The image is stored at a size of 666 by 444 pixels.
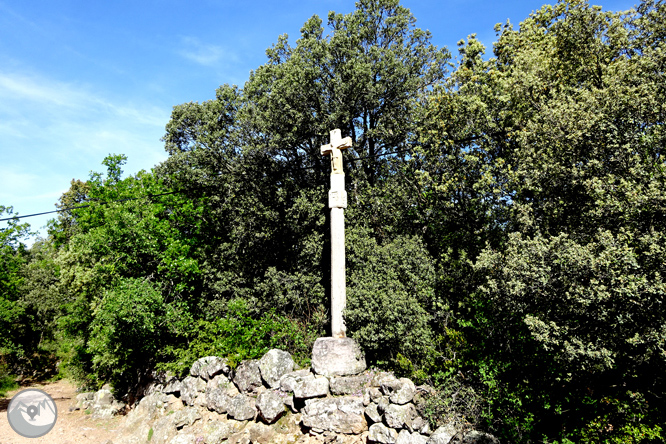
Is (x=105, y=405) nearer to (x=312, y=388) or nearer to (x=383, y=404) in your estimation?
(x=312, y=388)

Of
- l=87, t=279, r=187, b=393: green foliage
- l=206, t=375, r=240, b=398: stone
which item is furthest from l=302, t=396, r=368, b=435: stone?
l=87, t=279, r=187, b=393: green foliage

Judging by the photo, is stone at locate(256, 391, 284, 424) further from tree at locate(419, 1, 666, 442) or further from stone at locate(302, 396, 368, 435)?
tree at locate(419, 1, 666, 442)

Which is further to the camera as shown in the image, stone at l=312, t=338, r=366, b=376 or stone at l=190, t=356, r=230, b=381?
stone at l=190, t=356, r=230, b=381

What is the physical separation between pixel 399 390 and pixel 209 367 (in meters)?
5.81

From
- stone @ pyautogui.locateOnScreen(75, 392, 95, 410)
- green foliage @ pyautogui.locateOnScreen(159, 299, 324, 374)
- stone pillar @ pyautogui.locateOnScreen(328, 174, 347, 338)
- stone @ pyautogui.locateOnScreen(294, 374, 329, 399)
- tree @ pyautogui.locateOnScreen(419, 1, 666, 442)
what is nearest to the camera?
tree @ pyautogui.locateOnScreen(419, 1, 666, 442)

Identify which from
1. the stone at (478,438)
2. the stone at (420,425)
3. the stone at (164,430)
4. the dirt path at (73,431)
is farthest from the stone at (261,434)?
the dirt path at (73,431)

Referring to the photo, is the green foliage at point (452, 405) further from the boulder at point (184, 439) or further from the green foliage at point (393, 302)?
A: the boulder at point (184, 439)

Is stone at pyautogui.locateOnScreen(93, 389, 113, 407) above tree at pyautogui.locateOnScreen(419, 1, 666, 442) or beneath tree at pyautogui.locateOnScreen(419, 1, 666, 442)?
beneath

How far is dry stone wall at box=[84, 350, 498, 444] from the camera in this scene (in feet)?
23.7

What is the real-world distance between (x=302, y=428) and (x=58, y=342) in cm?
2211

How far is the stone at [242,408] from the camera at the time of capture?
9.16 metres

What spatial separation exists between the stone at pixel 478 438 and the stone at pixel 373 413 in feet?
5.92

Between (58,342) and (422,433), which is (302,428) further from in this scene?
(58,342)

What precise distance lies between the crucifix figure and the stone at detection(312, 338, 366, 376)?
1.24 ft
